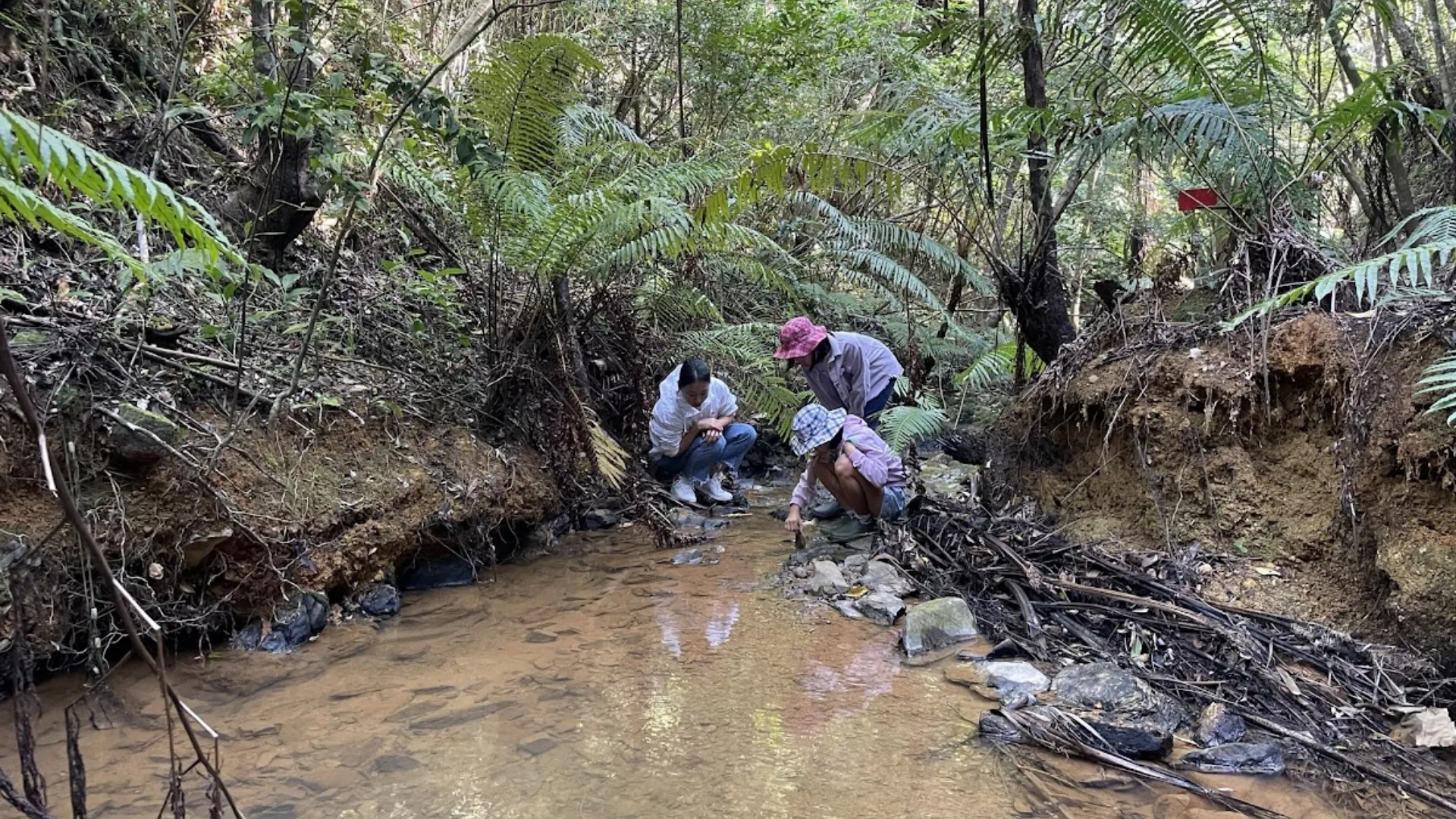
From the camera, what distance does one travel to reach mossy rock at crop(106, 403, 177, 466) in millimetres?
2812

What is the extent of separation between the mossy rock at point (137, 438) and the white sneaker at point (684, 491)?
2.92 metres

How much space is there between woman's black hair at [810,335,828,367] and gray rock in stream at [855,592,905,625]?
1.44 metres

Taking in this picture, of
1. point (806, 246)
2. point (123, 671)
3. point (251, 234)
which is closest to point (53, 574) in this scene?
point (123, 671)

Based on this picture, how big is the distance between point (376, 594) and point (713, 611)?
1.40 metres

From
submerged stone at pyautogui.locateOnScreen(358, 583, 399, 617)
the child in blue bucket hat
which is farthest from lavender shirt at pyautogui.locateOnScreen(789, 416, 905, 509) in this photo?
submerged stone at pyautogui.locateOnScreen(358, 583, 399, 617)

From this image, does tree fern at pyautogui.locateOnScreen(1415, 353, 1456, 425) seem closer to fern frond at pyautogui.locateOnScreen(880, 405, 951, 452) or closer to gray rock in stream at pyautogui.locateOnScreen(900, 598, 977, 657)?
gray rock in stream at pyautogui.locateOnScreen(900, 598, 977, 657)

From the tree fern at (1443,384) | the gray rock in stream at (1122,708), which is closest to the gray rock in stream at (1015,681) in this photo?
the gray rock in stream at (1122,708)

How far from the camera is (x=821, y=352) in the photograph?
178 inches

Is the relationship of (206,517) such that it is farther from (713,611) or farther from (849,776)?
(849,776)

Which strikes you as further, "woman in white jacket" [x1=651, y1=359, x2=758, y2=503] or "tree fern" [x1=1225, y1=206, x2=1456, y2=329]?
"woman in white jacket" [x1=651, y1=359, x2=758, y2=503]

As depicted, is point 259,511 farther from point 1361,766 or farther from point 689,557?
point 1361,766

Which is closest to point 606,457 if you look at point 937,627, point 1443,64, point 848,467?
point 848,467

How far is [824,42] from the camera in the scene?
7602 millimetres

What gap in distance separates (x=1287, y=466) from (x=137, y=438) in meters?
4.07
